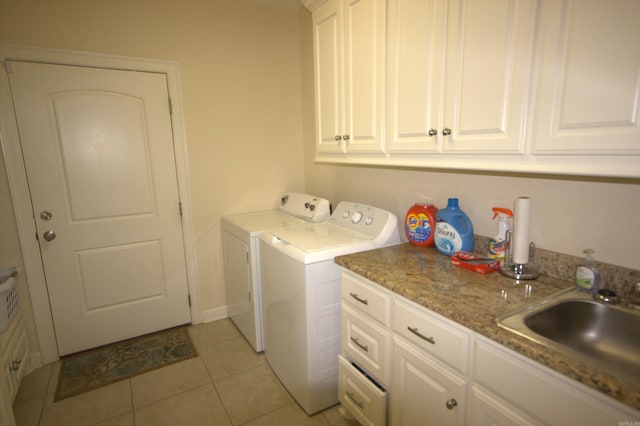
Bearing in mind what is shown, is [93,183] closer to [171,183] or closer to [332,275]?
[171,183]

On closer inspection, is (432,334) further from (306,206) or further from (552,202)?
(306,206)

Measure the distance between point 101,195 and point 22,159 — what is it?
480 millimetres

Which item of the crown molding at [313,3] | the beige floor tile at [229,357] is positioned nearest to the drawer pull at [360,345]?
the beige floor tile at [229,357]

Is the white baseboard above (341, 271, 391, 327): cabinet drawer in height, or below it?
below

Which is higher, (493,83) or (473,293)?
(493,83)

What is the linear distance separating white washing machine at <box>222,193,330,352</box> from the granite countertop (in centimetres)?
82

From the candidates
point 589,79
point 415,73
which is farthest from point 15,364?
point 589,79

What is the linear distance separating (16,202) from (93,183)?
17.1 inches

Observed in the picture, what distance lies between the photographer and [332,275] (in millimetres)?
1802

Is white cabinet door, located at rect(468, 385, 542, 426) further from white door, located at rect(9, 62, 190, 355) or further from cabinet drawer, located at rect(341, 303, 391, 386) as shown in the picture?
white door, located at rect(9, 62, 190, 355)

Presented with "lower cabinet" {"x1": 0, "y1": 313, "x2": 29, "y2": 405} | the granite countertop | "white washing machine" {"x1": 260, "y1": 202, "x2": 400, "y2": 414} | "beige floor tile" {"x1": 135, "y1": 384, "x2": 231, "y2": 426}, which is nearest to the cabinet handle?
"lower cabinet" {"x1": 0, "y1": 313, "x2": 29, "y2": 405}

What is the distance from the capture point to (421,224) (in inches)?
71.9

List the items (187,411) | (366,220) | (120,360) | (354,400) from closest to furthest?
1. (354,400)
2. (187,411)
3. (366,220)
4. (120,360)

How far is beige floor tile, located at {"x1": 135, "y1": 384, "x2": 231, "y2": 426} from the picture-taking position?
73.9 inches
